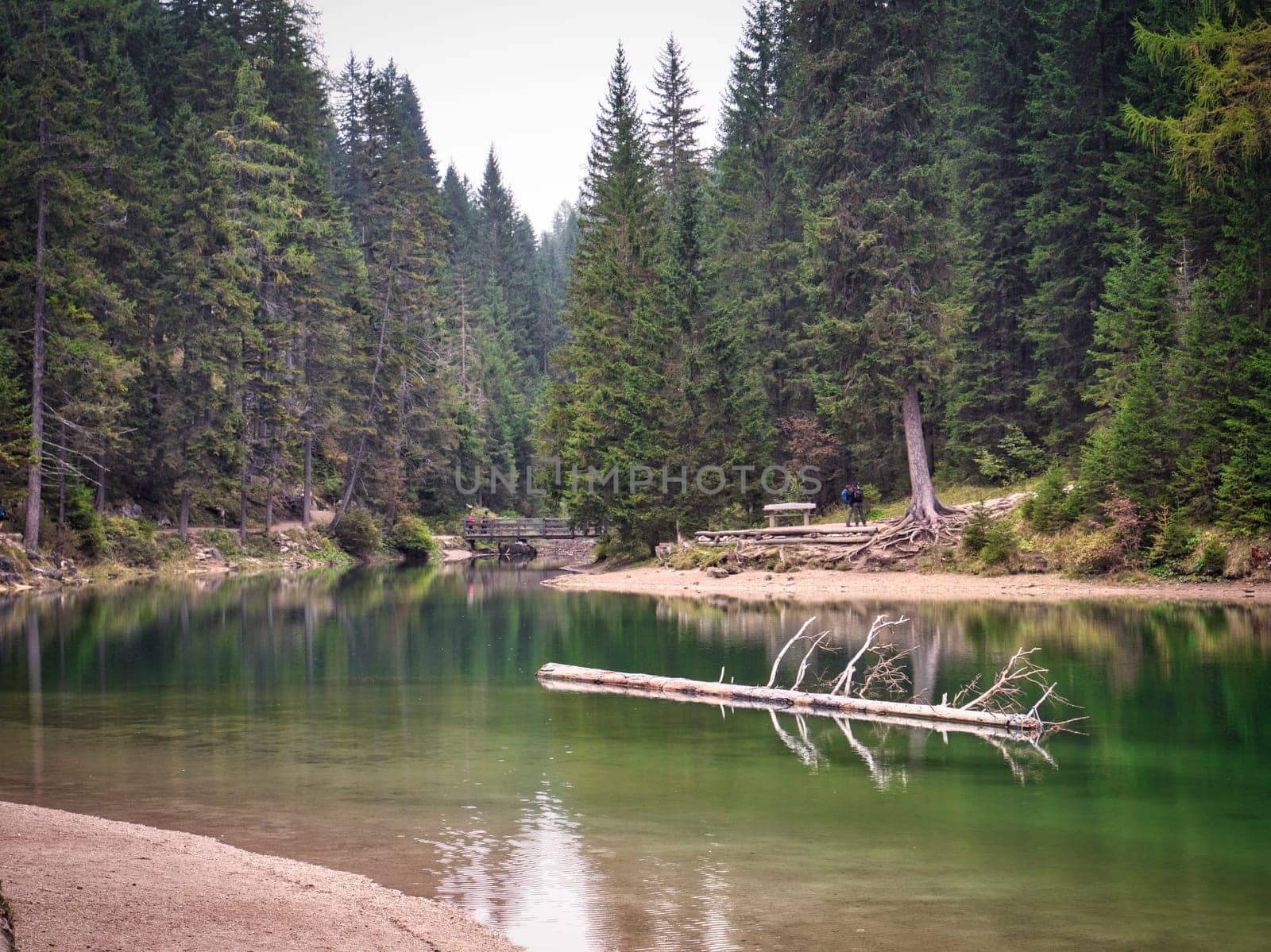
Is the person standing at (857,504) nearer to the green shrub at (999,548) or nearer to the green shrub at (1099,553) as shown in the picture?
the green shrub at (999,548)

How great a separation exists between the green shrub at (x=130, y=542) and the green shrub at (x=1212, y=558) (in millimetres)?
39271

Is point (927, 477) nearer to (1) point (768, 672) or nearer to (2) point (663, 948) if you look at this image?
(1) point (768, 672)

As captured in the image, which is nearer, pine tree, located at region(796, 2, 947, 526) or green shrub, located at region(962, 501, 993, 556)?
green shrub, located at region(962, 501, 993, 556)

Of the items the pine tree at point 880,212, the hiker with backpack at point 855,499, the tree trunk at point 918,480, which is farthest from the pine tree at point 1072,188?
the hiker with backpack at point 855,499

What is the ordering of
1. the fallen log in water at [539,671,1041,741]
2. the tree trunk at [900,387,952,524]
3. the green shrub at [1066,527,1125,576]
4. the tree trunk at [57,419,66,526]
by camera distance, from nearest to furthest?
1. the fallen log in water at [539,671,1041,741]
2. the green shrub at [1066,527,1125,576]
3. the tree trunk at [900,387,952,524]
4. the tree trunk at [57,419,66,526]

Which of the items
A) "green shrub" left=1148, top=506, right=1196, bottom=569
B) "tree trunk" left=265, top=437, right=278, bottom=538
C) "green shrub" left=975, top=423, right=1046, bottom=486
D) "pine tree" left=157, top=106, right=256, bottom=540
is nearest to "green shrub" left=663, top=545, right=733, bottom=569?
"green shrub" left=975, top=423, right=1046, bottom=486

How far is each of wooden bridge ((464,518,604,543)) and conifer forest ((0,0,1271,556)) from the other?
442 cm

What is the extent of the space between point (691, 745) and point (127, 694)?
34.2 feet

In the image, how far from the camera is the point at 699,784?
13570mm

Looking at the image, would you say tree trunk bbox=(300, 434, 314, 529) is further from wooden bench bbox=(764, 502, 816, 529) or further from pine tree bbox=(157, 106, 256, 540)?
wooden bench bbox=(764, 502, 816, 529)

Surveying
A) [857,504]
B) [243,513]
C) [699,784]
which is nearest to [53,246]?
[243,513]

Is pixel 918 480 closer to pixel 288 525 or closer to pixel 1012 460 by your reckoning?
pixel 1012 460

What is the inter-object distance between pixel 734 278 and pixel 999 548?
1188 inches

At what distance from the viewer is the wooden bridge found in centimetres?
7006
